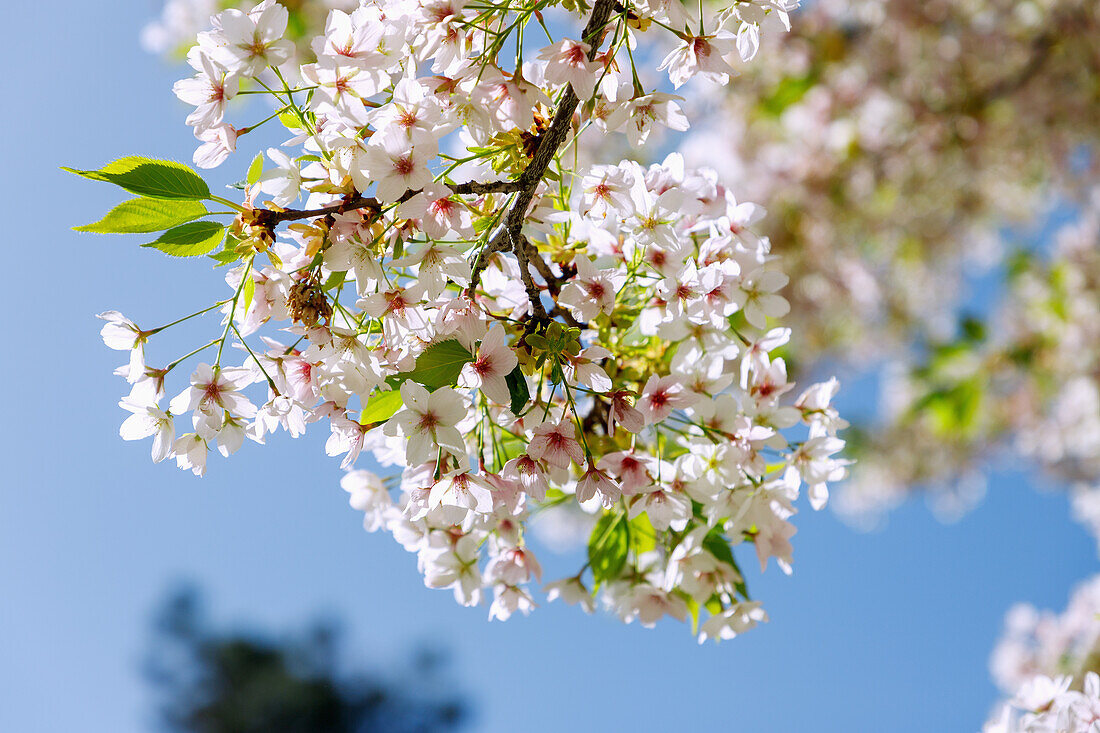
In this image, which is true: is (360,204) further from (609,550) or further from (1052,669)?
(1052,669)

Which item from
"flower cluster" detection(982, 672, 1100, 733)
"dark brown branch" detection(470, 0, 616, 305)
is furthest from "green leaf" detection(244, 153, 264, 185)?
"flower cluster" detection(982, 672, 1100, 733)

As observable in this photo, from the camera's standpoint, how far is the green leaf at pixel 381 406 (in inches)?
20.6

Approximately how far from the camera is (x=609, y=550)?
72cm

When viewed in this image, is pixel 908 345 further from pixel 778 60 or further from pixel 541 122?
pixel 541 122

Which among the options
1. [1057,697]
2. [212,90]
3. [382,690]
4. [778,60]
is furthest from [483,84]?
[382,690]

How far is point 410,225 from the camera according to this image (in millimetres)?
509

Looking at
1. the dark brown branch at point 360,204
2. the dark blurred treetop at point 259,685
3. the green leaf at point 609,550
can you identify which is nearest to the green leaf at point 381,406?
the dark brown branch at point 360,204

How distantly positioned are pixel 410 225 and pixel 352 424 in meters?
0.14

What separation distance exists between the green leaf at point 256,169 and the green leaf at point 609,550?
15.8 inches

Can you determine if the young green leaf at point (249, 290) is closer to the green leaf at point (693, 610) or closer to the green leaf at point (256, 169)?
the green leaf at point (256, 169)

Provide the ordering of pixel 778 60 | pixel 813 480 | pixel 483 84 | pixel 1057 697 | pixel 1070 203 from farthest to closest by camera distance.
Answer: pixel 1070 203, pixel 778 60, pixel 1057 697, pixel 813 480, pixel 483 84

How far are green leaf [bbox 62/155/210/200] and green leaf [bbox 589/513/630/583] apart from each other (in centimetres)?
43

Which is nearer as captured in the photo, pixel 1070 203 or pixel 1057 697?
pixel 1057 697

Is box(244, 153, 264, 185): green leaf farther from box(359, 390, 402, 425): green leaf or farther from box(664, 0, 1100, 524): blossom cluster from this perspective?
box(664, 0, 1100, 524): blossom cluster
